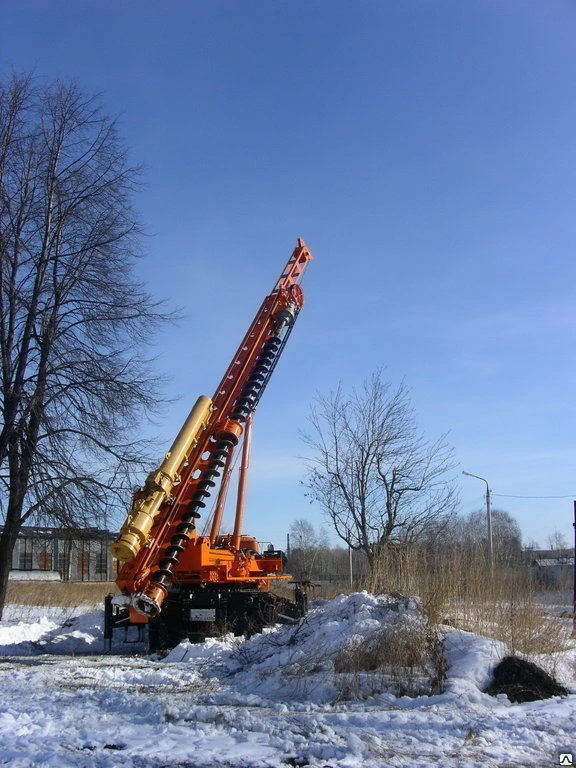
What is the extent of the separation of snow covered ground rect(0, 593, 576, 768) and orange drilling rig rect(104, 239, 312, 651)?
121 cm

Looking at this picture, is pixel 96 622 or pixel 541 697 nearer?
pixel 541 697

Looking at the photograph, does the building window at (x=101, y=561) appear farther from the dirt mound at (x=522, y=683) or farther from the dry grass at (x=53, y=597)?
the dirt mound at (x=522, y=683)

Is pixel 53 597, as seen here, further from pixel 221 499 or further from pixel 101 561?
pixel 221 499

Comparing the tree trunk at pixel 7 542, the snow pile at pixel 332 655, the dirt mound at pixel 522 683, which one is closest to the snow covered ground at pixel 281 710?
the snow pile at pixel 332 655

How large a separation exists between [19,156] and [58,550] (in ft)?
31.8

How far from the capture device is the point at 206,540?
1406 cm

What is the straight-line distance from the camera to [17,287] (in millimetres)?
17234

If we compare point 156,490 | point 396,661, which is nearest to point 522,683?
point 396,661

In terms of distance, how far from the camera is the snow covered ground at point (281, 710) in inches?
→ 240

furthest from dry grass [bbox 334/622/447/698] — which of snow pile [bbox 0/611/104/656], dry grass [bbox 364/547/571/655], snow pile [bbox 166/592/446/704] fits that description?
snow pile [bbox 0/611/104/656]

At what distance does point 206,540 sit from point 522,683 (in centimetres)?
696

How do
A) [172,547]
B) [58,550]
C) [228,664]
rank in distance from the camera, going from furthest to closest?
1. [58,550]
2. [172,547]
3. [228,664]

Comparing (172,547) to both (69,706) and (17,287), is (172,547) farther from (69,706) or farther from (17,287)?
(17,287)

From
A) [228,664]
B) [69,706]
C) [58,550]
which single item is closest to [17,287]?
[58,550]
